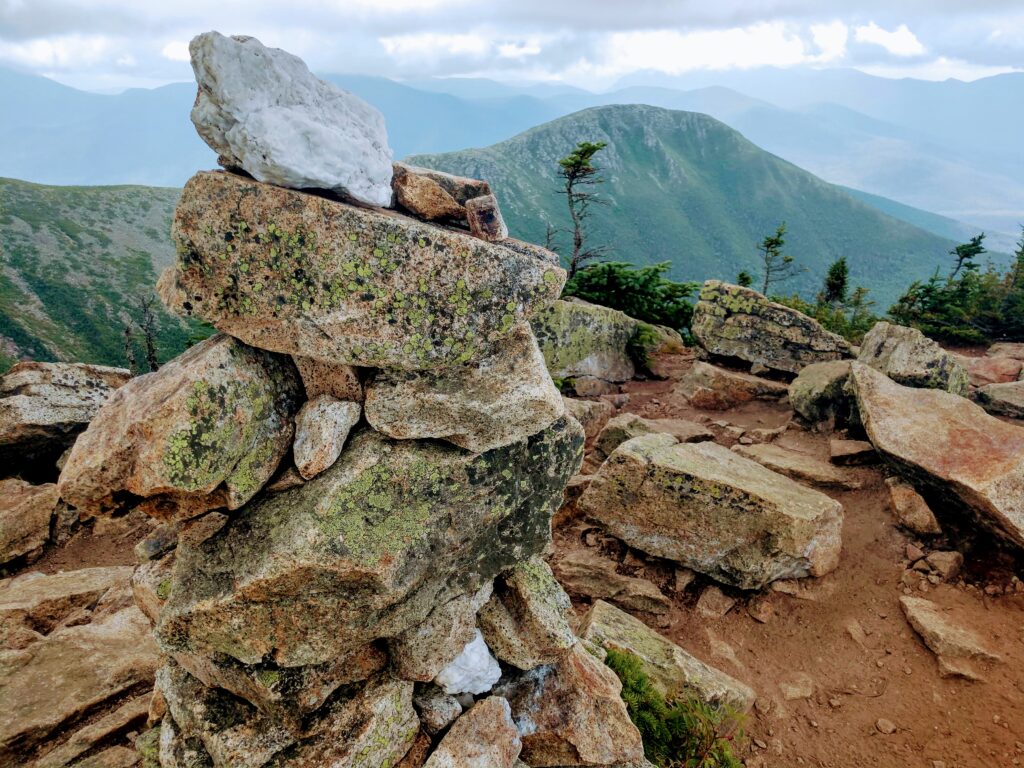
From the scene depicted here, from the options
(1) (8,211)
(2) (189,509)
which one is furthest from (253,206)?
(1) (8,211)

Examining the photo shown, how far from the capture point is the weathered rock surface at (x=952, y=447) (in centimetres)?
1302

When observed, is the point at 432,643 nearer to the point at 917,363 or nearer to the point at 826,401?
the point at 826,401

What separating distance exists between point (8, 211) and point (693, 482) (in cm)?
14772

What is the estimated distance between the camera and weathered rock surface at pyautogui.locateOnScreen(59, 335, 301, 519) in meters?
6.44

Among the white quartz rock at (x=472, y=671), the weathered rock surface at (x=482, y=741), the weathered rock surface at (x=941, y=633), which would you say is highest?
the white quartz rock at (x=472, y=671)

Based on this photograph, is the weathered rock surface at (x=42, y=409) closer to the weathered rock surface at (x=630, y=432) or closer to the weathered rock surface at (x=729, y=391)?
the weathered rock surface at (x=630, y=432)

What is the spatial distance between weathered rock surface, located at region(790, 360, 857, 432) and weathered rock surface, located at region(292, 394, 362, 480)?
17.8 m

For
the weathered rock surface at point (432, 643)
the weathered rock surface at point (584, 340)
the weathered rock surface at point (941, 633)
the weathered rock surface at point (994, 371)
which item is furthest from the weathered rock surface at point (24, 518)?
the weathered rock surface at point (994, 371)

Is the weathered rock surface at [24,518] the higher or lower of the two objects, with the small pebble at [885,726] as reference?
higher

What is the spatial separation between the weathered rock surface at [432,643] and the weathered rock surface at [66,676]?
5743 millimetres

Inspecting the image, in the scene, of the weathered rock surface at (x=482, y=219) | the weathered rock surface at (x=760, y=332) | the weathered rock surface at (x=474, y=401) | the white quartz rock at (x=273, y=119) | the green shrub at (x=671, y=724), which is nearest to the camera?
the white quartz rock at (x=273, y=119)

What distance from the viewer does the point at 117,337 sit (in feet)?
318

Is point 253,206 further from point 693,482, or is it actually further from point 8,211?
point 8,211

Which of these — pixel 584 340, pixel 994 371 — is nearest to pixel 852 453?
pixel 994 371
